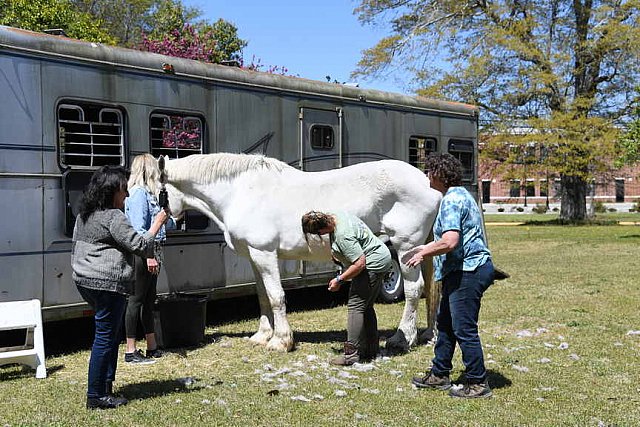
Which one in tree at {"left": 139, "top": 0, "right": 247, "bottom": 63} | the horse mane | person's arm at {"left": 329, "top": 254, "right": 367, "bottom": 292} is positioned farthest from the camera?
tree at {"left": 139, "top": 0, "right": 247, "bottom": 63}

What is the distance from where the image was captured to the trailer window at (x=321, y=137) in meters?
9.73

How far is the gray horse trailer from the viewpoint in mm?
6711

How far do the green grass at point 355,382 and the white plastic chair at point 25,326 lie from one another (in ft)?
0.54

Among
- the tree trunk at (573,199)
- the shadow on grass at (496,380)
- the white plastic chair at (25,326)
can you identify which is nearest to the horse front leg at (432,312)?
the shadow on grass at (496,380)

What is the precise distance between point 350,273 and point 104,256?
7.42 ft

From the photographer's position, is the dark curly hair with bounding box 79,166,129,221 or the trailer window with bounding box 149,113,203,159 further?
the trailer window with bounding box 149,113,203,159

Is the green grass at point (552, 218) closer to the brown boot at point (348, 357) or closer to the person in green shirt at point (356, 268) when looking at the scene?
the person in green shirt at point (356, 268)

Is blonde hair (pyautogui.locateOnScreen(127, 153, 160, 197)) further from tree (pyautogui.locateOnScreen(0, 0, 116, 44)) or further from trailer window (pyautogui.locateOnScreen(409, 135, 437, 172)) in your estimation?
tree (pyautogui.locateOnScreen(0, 0, 116, 44))

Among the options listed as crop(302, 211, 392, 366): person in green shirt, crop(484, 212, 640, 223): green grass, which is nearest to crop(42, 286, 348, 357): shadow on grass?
crop(302, 211, 392, 366): person in green shirt

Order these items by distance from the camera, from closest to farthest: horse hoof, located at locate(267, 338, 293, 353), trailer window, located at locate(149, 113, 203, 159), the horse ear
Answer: the horse ear < horse hoof, located at locate(267, 338, 293, 353) < trailer window, located at locate(149, 113, 203, 159)

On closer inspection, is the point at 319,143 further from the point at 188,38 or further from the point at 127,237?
the point at 188,38

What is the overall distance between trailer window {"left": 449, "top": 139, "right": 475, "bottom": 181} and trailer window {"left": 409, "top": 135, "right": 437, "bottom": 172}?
19.7 inches

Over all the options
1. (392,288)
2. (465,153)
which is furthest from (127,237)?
(465,153)

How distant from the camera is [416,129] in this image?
37.6 ft
